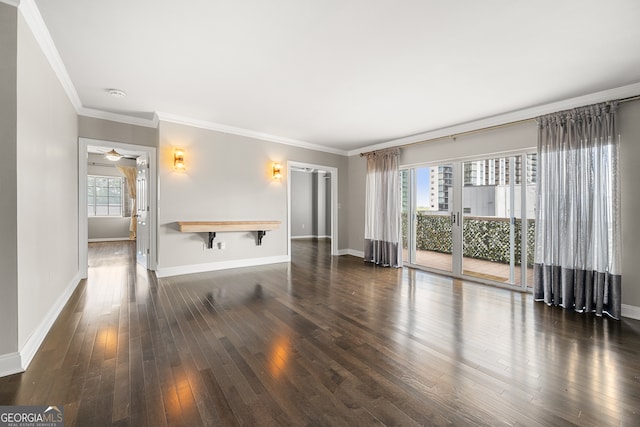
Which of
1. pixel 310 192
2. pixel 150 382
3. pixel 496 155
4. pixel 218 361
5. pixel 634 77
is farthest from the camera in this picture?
pixel 310 192

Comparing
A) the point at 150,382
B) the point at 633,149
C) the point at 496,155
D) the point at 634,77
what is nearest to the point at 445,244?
the point at 496,155

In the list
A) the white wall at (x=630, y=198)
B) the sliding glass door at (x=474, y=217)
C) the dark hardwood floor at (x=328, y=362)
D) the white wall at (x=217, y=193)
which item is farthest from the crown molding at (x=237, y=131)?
the white wall at (x=630, y=198)

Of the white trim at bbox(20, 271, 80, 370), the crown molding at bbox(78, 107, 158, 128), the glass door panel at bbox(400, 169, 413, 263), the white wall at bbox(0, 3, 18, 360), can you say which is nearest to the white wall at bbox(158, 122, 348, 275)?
the crown molding at bbox(78, 107, 158, 128)

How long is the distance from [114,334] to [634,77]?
18.8 ft

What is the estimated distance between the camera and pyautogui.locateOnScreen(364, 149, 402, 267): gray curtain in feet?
17.9

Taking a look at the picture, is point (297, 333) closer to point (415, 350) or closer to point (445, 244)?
point (415, 350)

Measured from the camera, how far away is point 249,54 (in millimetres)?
2572

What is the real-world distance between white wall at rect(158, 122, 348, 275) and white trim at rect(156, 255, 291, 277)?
17 mm

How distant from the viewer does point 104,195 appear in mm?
8680

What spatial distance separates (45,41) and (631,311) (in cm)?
639

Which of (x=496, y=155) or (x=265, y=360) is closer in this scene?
(x=265, y=360)

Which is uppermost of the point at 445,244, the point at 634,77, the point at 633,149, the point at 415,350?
the point at 634,77

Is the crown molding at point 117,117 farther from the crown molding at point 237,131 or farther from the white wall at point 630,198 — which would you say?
the white wall at point 630,198

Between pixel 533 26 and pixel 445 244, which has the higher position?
pixel 533 26
